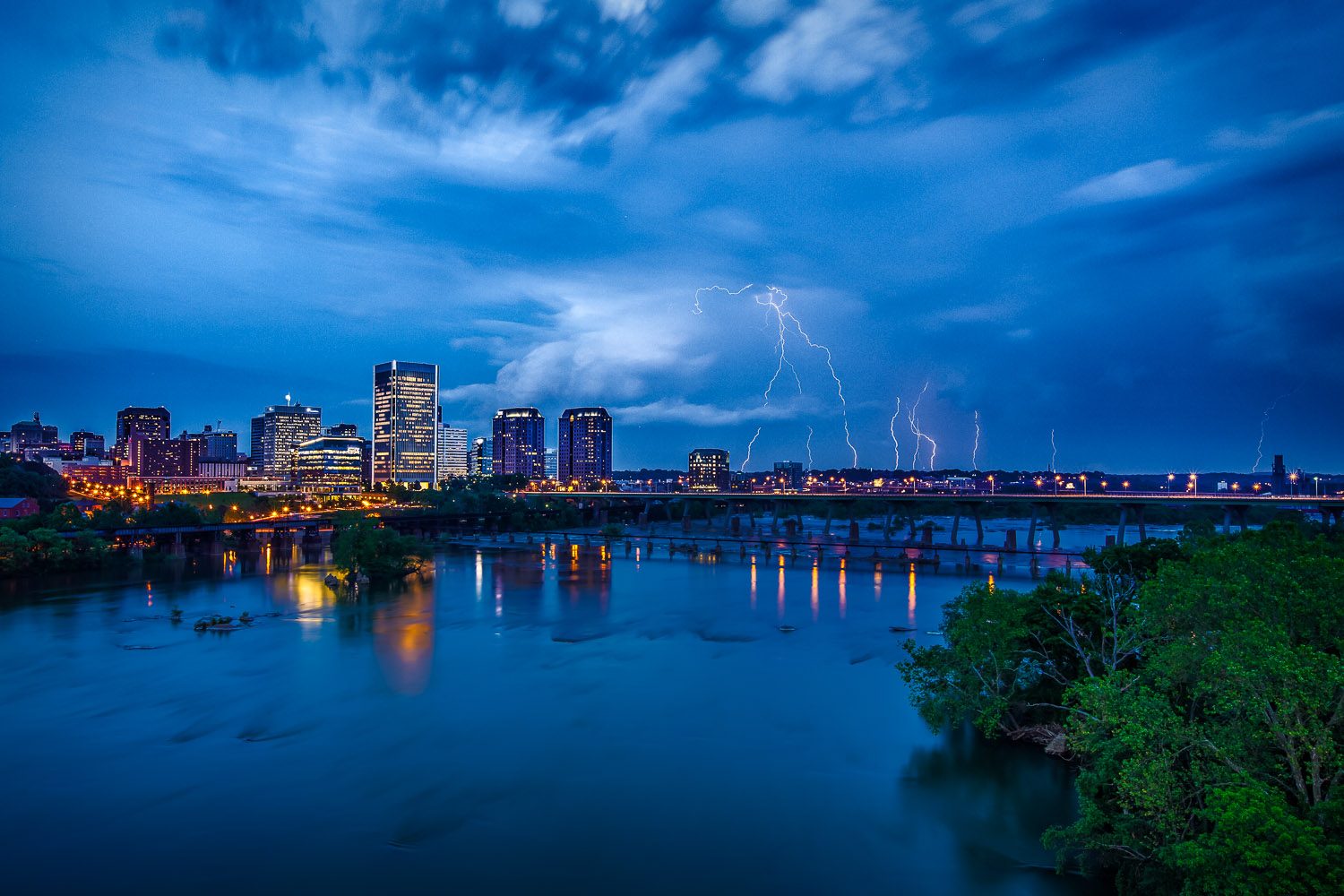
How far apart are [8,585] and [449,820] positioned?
60.5 metres

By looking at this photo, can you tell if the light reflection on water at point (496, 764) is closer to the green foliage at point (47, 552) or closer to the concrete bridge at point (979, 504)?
the green foliage at point (47, 552)

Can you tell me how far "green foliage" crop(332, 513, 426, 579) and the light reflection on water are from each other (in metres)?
17.1

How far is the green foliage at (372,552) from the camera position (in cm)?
6328

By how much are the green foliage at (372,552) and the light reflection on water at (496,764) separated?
56.2 ft

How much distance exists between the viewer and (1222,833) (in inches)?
468

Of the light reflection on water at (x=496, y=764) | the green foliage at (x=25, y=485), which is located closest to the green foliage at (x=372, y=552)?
the light reflection on water at (x=496, y=764)

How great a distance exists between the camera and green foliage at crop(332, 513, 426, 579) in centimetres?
6328

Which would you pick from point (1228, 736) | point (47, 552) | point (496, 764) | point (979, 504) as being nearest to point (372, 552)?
point (47, 552)

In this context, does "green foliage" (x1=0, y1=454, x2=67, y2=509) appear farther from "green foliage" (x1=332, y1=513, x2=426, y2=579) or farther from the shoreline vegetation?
the shoreline vegetation

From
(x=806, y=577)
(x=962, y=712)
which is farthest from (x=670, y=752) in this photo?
(x=806, y=577)

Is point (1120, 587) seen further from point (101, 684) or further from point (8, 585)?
point (8, 585)

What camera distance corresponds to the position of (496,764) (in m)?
24.6

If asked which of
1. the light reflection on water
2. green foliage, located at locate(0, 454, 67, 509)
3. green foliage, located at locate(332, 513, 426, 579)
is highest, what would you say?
green foliage, located at locate(0, 454, 67, 509)

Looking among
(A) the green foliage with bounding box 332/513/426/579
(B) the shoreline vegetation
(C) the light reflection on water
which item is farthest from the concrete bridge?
(A) the green foliage with bounding box 332/513/426/579
